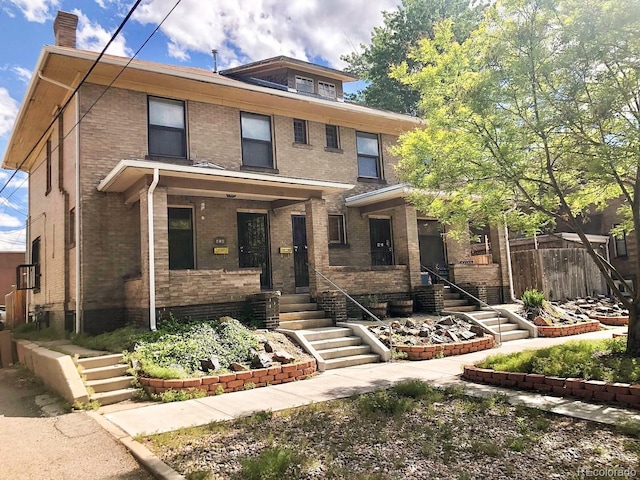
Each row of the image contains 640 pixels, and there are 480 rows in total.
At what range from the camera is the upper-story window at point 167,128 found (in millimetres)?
12641

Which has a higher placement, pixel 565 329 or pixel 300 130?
pixel 300 130

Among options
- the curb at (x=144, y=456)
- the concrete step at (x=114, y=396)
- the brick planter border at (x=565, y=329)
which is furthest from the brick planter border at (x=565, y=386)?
the brick planter border at (x=565, y=329)

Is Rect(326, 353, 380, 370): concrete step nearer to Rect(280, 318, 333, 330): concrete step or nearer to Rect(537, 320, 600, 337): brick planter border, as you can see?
Rect(280, 318, 333, 330): concrete step

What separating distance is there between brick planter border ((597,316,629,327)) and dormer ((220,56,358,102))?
10794 mm

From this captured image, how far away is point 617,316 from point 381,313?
293 inches

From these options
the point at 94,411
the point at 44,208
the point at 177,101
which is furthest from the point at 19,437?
the point at 44,208

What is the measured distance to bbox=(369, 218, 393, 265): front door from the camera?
1600cm

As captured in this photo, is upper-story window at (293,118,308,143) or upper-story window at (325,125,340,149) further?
upper-story window at (325,125,340,149)

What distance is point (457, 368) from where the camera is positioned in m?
8.88

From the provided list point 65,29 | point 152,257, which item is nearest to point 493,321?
point 152,257

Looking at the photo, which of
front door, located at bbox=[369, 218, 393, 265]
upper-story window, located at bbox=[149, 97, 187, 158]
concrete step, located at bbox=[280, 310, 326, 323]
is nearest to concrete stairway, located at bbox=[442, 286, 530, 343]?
front door, located at bbox=[369, 218, 393, 265]

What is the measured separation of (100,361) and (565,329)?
36.1 ft

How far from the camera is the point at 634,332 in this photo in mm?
7344

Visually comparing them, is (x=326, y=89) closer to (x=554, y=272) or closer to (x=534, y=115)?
(x=554, y=272)
